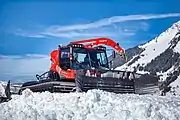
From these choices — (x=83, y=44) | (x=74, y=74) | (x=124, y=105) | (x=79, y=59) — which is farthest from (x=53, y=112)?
(x=83, y=44)

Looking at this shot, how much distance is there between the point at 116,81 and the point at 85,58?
1.50 m

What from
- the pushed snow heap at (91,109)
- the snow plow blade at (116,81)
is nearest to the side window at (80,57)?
the snow plow blade at (116,81)

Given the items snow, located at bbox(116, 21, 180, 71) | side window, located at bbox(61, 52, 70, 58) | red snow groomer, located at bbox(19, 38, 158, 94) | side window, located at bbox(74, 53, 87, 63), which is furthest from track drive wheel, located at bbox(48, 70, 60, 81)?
snow, located at bbox(116, 21, 180, 71)

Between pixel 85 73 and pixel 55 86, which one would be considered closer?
pixel 85 73

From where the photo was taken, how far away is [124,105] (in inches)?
287

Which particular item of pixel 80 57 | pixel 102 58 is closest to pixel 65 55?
pixel 80 57

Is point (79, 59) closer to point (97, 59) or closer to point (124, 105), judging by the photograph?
point (97, 59)

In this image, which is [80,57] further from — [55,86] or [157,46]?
[157,46]

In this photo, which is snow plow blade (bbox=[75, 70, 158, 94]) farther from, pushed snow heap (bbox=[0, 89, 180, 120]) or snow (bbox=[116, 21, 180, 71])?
snow (bbox=[116, 21, 180, 71])

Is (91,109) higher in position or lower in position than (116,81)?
lower

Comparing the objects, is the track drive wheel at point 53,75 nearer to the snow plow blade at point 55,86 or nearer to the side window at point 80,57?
the snow plow blade at point 55,86

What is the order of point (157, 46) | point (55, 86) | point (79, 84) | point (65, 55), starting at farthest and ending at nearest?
point (157, 46)
point (65, 55)
point (55, 86)
point (79, 84)

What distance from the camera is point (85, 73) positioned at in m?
10.5

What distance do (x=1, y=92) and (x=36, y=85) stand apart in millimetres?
1253
